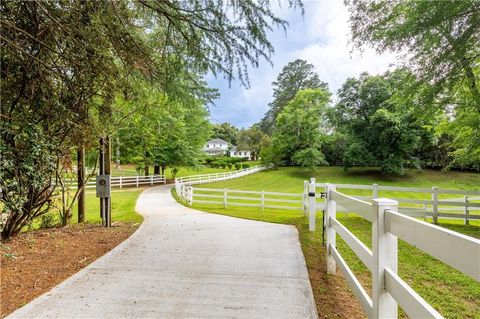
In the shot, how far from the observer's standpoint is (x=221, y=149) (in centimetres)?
6825

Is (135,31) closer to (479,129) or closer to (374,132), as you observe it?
(479,129)

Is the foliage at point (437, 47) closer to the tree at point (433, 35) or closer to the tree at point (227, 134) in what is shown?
the tree at point (433, 35)

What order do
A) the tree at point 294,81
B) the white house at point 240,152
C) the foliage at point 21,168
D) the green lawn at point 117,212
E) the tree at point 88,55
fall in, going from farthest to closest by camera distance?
1. the white house at point 240,152
2. the tree at point 294,81
3. the green lawn at point 117,212
4. the foliage at point 21,168
5. the tree at point 88,55

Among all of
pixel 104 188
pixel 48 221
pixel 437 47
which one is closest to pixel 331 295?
pixel 437 47

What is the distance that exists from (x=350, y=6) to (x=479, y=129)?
4294 mm

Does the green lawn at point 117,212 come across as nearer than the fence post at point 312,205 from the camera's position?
No

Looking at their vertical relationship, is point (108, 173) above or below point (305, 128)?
below

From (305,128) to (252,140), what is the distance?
2126 centimetres

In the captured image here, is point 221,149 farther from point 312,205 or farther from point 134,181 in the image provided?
point 312,205

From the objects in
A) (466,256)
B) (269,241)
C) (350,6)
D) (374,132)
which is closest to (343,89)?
(374,132)

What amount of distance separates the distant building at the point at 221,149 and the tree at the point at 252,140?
4.28 metres

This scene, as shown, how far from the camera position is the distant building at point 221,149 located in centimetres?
6531

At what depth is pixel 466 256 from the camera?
113cm

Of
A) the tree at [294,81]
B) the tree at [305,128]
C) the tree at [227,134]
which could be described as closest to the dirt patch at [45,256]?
the tree at [305,128]
